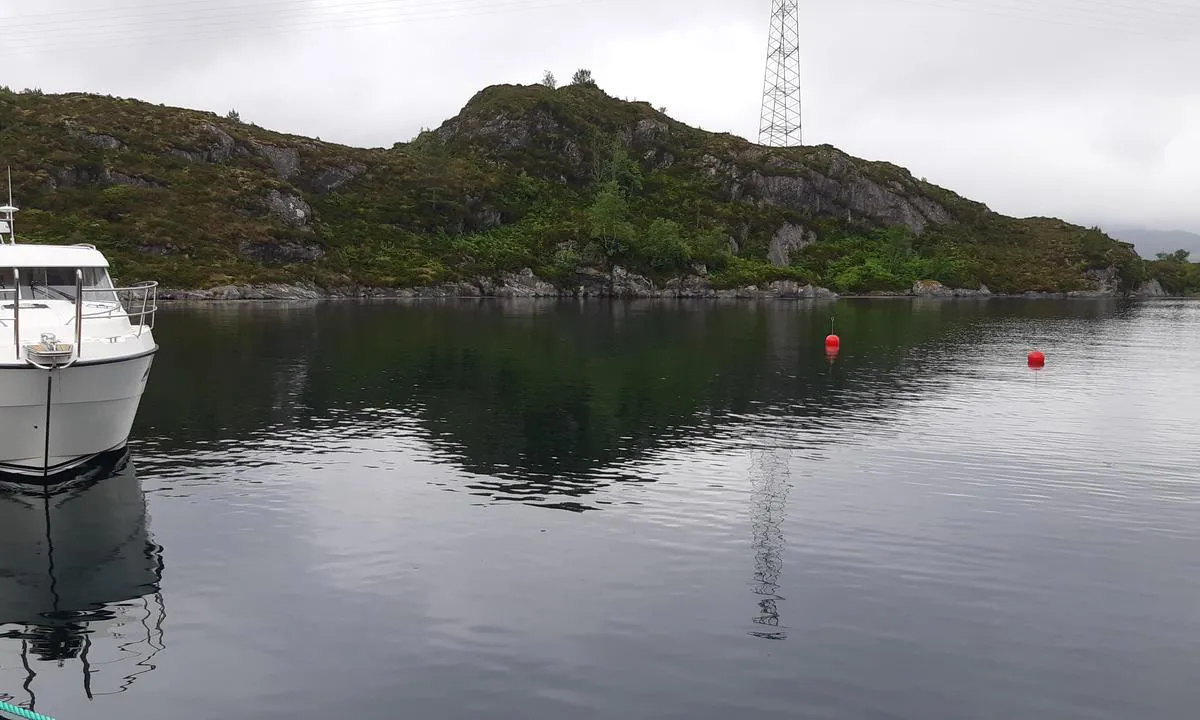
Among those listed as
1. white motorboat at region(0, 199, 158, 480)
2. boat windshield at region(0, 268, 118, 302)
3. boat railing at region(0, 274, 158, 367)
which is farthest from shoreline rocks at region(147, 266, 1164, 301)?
boat railing at region(0, 274, 158, 367)

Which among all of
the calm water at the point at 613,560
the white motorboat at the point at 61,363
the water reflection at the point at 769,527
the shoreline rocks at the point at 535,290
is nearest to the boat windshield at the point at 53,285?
the white motorboat at the point at 61,363

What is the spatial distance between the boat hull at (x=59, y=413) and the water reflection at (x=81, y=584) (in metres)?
1.06

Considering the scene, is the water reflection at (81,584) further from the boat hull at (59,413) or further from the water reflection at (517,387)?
the water reflection at (517,387)

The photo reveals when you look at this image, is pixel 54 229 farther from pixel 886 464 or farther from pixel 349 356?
pixel 886 464

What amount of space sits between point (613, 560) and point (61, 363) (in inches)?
726

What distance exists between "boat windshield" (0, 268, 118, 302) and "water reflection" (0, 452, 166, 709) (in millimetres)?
8192

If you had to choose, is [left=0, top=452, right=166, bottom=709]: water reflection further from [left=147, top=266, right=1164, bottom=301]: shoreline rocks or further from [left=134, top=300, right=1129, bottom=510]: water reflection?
[left=147, top=266, right=1164, bottom=301]: shoreline rocks

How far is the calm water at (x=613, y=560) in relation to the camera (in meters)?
15.0

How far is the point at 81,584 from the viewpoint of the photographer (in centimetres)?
1952

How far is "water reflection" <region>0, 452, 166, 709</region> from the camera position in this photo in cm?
1566

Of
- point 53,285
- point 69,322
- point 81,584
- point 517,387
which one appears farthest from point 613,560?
point 517,387

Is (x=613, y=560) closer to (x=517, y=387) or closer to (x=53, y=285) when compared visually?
(x=53, y=285)

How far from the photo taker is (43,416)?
25.6 meters

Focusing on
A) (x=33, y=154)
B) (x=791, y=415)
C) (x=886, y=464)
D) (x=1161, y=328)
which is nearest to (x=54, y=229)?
(x=33, y=154)
